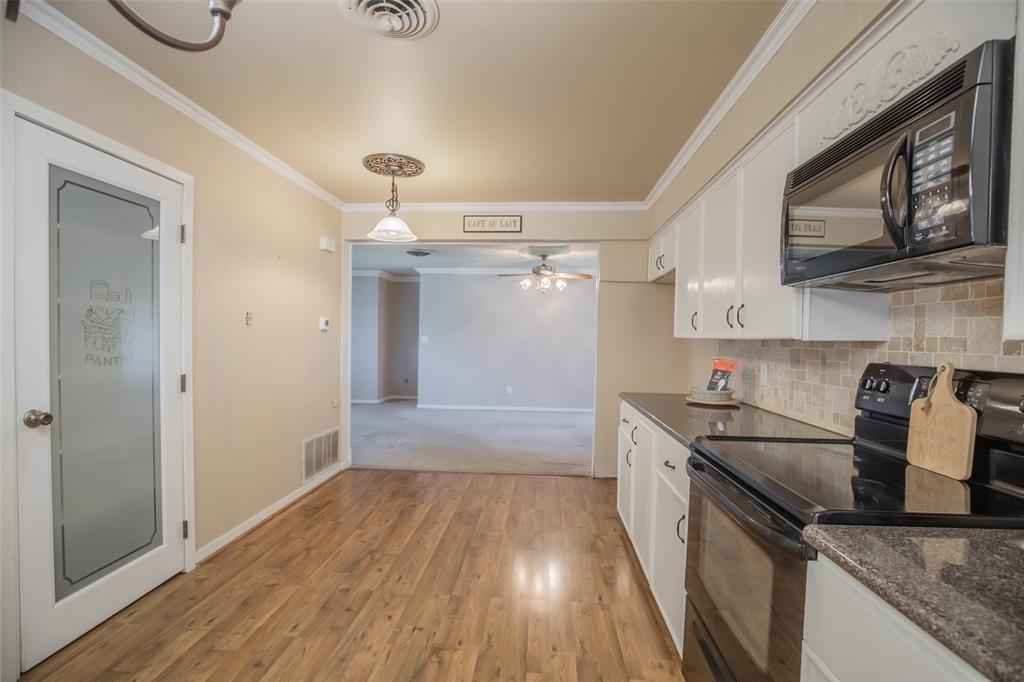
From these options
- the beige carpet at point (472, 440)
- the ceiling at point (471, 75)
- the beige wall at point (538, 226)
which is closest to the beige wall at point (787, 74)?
the ceiling at point (471, 75)

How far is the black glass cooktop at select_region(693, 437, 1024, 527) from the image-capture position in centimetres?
84

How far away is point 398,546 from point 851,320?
2606 mm

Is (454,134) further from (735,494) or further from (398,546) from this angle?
(398,546)

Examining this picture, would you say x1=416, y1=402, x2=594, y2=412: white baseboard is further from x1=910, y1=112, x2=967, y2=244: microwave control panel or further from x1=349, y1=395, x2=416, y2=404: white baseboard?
x1=910, y1=112, x2=967, y2=244: microwave control panel

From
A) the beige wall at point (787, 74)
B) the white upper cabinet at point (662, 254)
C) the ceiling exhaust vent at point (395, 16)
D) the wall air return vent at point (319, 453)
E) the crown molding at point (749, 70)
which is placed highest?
the ceiling exhaust vent at point (395, 16)

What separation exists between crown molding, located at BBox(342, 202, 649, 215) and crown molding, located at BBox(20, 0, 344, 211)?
0.94 m

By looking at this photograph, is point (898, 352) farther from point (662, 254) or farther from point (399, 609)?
point (399, 609)

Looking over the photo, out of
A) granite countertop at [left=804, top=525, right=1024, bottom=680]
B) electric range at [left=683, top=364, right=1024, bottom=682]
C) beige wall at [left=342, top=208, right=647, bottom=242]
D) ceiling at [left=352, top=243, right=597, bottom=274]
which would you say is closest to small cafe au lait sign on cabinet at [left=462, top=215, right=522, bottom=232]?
beige wall at [left=342, top=208, right=647, bottom=242]

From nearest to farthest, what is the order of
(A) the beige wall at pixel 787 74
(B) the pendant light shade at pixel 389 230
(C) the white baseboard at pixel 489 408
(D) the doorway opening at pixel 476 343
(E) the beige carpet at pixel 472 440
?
(A) the beige wall at pixel 787 74 → (B) the pendant light shade at pixel 389 230 → (E) the beige carpet at pixel 472 440 → (D) the doorway opening at pixel 476 343 → (C) the white baseboard at pixel 489 408

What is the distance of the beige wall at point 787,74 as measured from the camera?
1200 millimetres

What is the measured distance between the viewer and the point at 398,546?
8.60 feet

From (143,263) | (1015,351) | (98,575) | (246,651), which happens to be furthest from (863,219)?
(98,575)

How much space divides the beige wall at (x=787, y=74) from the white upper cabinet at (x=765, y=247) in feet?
0.50

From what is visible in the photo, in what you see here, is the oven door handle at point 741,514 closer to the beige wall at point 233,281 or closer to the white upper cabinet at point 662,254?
the white upper cabinet at point 662,254
